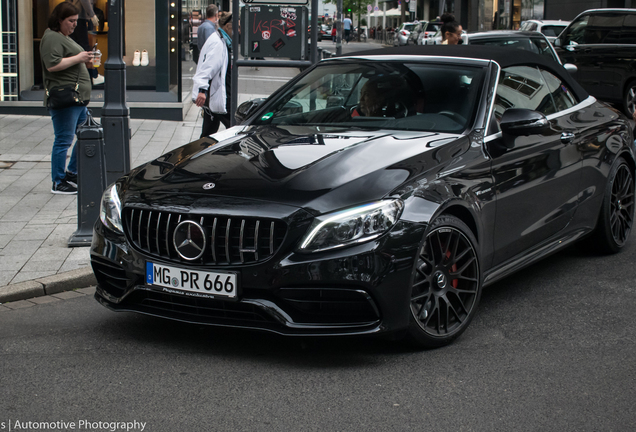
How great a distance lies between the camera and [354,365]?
3.91 meters

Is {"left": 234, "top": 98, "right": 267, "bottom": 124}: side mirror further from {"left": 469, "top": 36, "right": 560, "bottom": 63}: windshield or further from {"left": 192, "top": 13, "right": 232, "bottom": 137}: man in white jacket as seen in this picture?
{"left": 469, "top": 36, "right": 560, "bottom": 63}: windshield

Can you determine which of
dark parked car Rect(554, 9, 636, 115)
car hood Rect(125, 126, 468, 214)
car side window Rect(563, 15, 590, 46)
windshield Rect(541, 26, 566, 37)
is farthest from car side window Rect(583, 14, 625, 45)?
car hood Rect(125, 126, 468, 214)

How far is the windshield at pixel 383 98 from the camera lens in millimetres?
4793

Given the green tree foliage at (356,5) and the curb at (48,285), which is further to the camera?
the green tree foliage at (356,5)

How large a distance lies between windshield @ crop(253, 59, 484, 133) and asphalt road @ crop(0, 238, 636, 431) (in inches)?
46.3

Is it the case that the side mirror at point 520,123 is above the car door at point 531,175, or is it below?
above

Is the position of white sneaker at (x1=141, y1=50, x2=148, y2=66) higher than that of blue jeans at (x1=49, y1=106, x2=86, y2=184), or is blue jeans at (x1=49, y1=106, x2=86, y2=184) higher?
white sneaker at (x1=141, y1=50, x2=148, y2=66)

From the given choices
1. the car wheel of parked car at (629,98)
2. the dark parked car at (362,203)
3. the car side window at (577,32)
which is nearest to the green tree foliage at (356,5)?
the car side window at (577,32)

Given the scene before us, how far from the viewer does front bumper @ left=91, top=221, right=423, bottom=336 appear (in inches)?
144

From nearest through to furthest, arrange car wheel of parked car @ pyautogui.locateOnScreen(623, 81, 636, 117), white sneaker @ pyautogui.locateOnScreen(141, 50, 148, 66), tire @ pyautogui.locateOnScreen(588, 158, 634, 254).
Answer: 1. tire @ pyautogui.locateOnScreen(588, 158, 634, 254)
2. car wheel of parked car @ pyautogui.locateOnScreen(623, 81, 636, 117)
3. white sneaker @ pyautogui.locateOnScreen(141, 50, 148, 66)

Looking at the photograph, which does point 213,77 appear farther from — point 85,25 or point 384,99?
point 85,25

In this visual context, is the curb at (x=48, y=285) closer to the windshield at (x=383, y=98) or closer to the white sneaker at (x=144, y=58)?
the windshield at (x=383, y=98)

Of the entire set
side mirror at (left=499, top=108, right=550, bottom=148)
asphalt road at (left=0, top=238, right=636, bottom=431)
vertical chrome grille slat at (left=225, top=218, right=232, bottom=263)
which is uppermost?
side mirror at (left=499, top=108, right=550, bottom=148)

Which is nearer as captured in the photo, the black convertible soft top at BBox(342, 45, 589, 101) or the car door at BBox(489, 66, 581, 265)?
the car door at BBox(489, 66, 581, 265)
